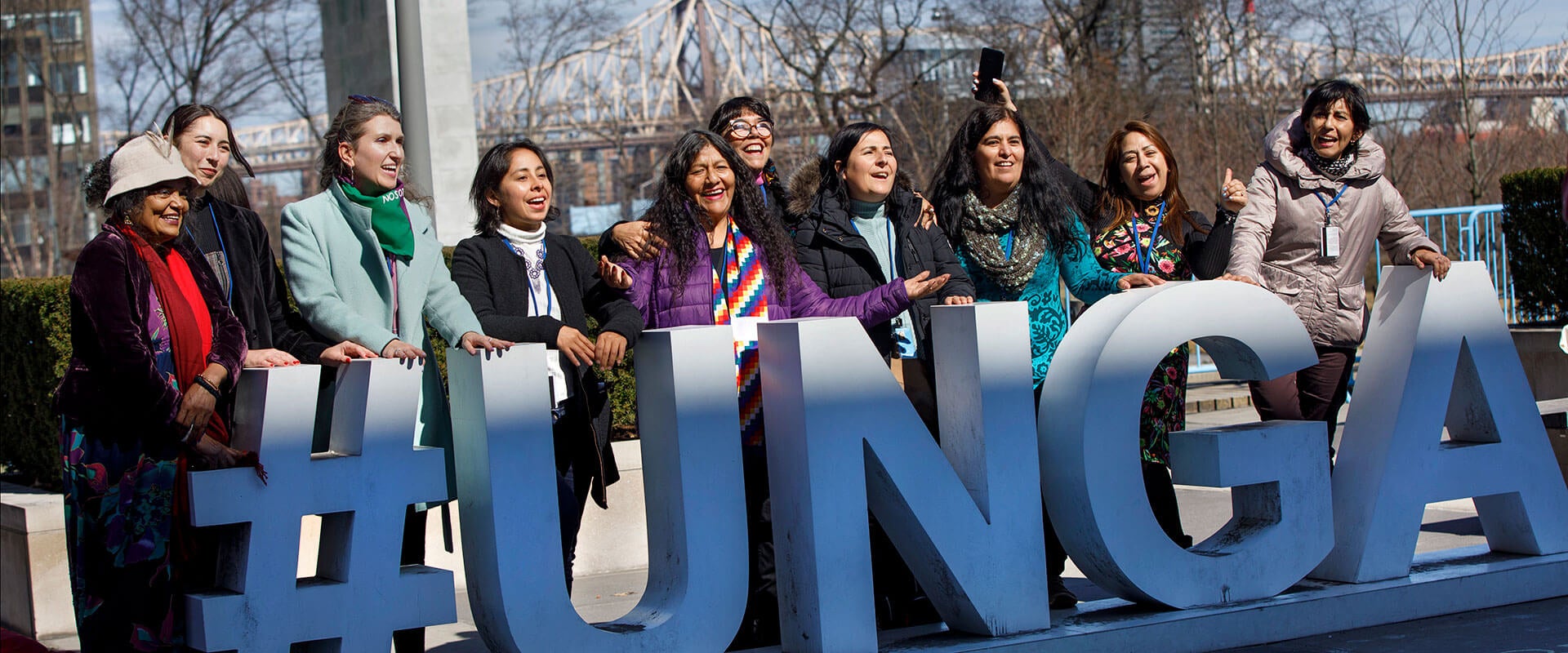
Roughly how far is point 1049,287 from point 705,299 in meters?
1.27

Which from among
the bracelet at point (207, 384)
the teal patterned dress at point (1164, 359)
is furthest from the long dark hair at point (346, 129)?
the teal patterned dress at point (1164, 359)

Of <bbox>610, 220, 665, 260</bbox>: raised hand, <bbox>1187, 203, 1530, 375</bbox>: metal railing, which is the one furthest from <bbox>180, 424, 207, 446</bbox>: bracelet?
<bbox>1187, 203, 1530, 375</bbox>: metal railing

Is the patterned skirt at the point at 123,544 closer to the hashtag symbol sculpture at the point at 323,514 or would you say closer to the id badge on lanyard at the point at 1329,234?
the hashtag symbol sculpture at the point at 323,514

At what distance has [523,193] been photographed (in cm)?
434

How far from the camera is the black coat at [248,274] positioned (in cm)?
407

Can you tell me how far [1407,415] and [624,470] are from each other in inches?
130

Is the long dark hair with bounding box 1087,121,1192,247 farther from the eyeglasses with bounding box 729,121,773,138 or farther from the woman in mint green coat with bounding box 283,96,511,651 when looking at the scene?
the woman in mint green coat with bounding box 283,96,511,651

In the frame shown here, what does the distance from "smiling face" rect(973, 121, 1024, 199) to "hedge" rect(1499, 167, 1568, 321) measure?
642cm

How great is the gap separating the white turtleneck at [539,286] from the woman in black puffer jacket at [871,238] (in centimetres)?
81

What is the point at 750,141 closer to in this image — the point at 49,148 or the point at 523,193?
the point at 523,193

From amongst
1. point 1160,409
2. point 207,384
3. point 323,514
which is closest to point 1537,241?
point 1160,409

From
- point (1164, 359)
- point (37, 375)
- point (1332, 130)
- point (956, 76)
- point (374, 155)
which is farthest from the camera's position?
point (956, 76)

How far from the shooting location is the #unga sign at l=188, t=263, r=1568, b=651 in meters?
Answer: 3.68

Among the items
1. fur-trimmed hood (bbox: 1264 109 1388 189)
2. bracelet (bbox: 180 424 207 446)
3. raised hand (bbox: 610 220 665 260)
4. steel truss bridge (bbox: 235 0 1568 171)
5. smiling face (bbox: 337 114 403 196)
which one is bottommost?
bracelet (bbox: 180 424 207 446)
